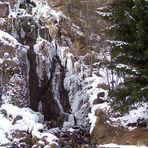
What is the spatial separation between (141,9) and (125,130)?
15.1 ft

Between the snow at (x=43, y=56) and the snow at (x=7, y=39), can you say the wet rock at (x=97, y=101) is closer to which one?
the snow at (x=43, y=56)

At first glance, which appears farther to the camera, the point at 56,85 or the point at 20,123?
the point at 56,85

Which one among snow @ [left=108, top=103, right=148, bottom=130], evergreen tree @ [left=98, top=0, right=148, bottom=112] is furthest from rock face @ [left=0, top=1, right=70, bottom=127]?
evergreen tree @ [left=98, top=0, right=148, bottom=112]

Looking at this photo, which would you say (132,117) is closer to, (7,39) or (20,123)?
(20,123)

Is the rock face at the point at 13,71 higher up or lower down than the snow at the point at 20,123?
higher up

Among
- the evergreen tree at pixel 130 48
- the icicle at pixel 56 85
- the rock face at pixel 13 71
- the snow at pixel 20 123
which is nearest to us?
the evergreen tree at pixel 130 48

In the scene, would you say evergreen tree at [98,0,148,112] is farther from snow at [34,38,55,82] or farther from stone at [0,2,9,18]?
stone at [0,2,9,18]

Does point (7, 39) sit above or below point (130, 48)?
below

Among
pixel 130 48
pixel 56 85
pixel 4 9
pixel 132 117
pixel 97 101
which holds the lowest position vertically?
pixel 56 85

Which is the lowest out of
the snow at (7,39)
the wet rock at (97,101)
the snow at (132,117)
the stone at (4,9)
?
the wet rock at (97,101)

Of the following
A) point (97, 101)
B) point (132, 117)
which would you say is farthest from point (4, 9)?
point (132, 117)

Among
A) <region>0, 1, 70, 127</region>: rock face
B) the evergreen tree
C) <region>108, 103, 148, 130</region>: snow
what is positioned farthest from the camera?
<region>0, 1, 70, 127</region>: rock face

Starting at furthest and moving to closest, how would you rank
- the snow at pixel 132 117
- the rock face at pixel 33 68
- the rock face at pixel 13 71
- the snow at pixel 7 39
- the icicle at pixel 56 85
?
the icicle at pixel 56 85
the snow at pixel 7 39
the rock face at pixel 33 68
the rock face at pixel 13 71
the snow at pixel 132 117

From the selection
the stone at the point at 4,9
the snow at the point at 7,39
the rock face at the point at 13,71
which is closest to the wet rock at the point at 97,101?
the rock face at the point at 13,71
